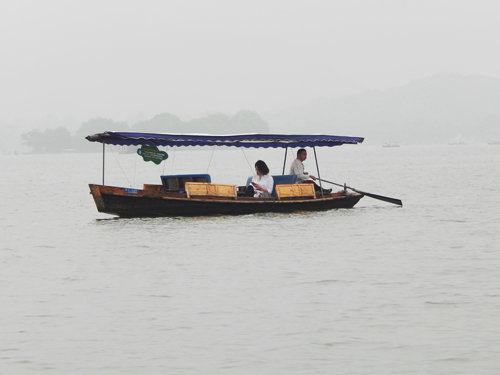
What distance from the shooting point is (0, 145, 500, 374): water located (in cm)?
1003

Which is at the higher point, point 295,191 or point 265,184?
point 265,184

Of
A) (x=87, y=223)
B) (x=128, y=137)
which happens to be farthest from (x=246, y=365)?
(x=87, y=223)

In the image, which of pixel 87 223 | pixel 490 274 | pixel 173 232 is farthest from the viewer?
pixel 87 223

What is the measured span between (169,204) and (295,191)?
350 centimetres

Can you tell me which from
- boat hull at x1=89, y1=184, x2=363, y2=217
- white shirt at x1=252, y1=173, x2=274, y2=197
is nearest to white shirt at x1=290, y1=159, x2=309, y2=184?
boat hull at x1=89, y1=184, x2=363, y2=217

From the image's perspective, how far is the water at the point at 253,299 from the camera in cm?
1003

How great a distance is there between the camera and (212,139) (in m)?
26.6

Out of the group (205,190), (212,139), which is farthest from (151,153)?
(205,190)

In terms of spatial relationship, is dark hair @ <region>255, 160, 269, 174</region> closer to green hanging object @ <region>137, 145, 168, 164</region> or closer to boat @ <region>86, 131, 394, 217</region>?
boat @ <region>86, 131, 394, 217</region>

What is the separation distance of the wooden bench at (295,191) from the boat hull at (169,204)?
165 mm

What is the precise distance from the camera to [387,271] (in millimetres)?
15945

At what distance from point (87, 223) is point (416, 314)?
1772 cm

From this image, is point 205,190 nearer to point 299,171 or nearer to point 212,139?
point 212,139

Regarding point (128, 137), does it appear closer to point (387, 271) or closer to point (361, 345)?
point (387, 271)
